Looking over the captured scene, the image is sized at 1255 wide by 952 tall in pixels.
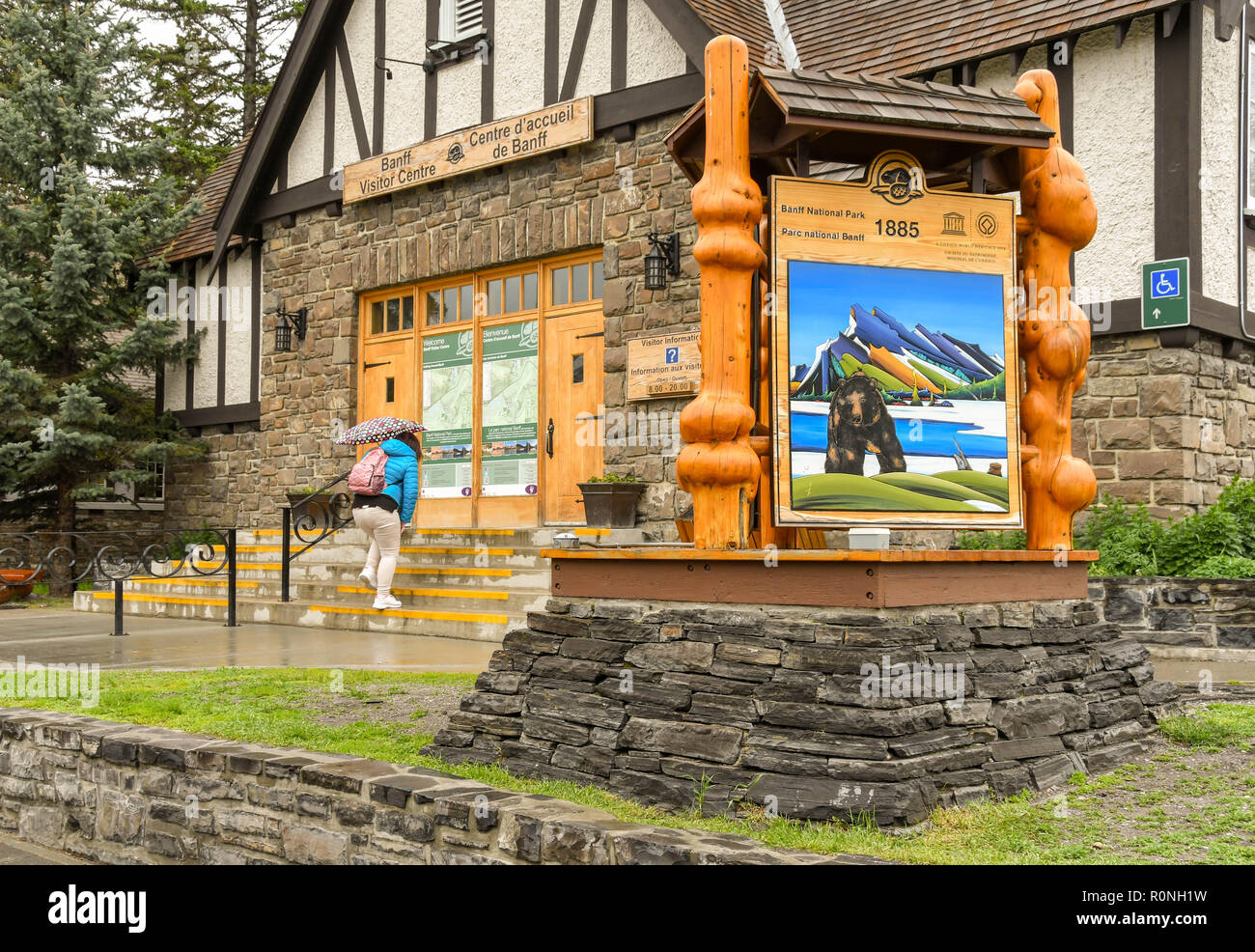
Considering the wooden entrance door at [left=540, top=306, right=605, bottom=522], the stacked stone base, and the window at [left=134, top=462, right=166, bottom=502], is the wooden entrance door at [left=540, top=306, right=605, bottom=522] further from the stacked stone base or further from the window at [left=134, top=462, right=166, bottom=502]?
the window at [left=134, top=462, right=166, bottom=502]

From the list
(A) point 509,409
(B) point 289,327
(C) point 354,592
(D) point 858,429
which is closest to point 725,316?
(D) point 858,429

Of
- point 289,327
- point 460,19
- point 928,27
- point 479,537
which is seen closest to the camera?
point 928,27

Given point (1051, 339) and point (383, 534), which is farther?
point (383, 534)

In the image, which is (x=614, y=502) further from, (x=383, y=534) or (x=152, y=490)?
(x=152, y=490)

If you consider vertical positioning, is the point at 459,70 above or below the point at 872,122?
above

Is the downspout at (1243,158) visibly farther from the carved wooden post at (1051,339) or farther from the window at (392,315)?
the window at (392,315)

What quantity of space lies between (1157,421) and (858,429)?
5630mm

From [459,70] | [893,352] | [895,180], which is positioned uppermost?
[459,70]

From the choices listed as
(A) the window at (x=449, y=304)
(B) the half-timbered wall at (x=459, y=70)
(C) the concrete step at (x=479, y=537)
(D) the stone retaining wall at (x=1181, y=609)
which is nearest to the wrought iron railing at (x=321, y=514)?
(C) the concrete step at (x=479, y=537)

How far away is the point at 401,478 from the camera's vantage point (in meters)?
11.2

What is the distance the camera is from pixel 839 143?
566cm

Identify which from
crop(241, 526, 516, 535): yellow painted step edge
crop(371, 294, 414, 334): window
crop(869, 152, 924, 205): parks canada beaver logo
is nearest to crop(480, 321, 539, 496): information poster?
crop(241, 526, 516, 535): yellow painted step edge
